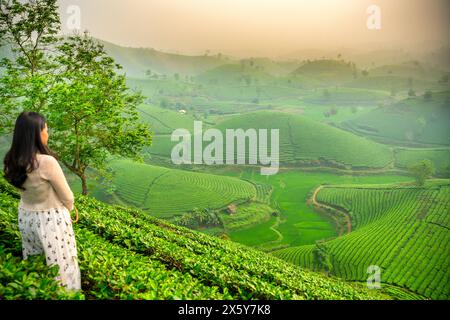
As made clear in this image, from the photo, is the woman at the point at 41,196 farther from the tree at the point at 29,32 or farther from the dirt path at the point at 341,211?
the dirt path at the point at 341,211

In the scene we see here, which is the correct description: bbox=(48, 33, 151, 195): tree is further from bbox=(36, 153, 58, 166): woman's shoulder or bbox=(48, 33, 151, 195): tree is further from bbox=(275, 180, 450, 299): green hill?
bbox=(275, 180, 450, 299): green hill

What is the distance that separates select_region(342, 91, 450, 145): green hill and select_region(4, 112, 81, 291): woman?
278 ft

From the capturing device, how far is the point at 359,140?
7294 cm

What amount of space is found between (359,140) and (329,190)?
27940 millimetres

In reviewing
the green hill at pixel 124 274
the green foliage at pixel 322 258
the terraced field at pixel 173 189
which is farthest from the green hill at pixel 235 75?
the green hill at pixel 124 274

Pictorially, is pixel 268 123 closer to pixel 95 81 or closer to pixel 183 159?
pixel 183 159

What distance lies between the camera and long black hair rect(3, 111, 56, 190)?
3035 millimetres

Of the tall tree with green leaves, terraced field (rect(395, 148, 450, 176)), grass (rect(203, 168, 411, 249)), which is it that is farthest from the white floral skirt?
terraced field (rect(395, 148, 450, 176))

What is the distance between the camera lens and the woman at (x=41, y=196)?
3064 mm

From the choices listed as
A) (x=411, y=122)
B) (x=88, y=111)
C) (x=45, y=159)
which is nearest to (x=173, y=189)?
(x=88, y=111)

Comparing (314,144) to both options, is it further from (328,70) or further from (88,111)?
(328,70)

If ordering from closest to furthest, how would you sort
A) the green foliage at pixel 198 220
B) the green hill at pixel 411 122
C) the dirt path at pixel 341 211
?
the green foliage at pixel 198 220 → the dirt path at pixel 341 211 → the green hill at pixel 411 122

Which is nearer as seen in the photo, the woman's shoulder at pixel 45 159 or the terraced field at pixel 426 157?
the woman's shoulder at pixel 45 159
